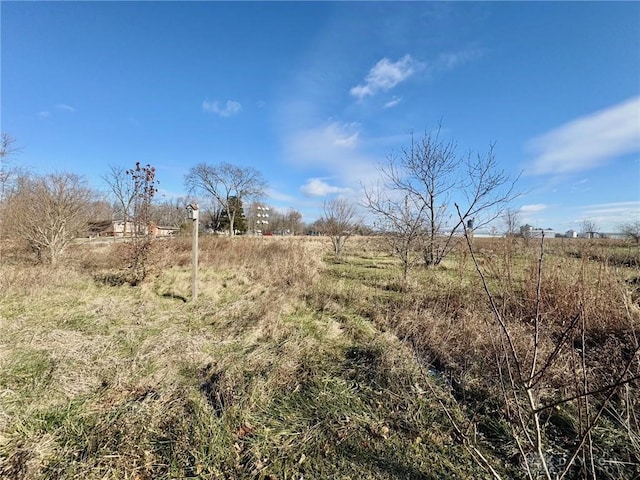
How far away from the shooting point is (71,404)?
250 cm

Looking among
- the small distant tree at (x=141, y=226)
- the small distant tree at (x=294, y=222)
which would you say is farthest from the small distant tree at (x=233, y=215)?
the small distant tree at (x=141, y=226)

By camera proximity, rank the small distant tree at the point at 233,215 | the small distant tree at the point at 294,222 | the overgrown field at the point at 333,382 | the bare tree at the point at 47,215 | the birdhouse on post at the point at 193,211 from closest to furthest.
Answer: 1. the overgrown field at the point at 333,382
2. the birdhouse on post at the point at 193,211
3. the bare tree at the point at 47,215
4. the small distant tree at the point at 233,215
5. the small distant tree at the point at 294,222

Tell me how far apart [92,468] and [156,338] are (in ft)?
7.13

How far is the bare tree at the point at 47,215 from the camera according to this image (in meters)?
8.48

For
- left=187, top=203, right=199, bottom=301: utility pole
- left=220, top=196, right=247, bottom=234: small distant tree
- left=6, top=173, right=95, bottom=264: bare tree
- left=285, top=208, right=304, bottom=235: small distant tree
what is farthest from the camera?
left=285, top=208, right=304, bottom=235: small distant tree

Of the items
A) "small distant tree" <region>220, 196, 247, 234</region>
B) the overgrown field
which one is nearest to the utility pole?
the overgrown field

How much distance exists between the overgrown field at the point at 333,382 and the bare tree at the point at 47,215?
3.49 meters

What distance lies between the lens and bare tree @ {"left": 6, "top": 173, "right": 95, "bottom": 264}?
848cm

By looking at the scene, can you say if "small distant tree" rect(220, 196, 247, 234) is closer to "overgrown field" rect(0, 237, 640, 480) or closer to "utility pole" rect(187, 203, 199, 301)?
"utility pole" rect(187, 203, 199, 301)

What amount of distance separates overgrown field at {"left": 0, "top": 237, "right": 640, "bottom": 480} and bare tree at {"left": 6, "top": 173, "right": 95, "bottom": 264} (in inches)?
137

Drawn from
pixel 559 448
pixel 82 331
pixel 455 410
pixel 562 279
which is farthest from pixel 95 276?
pixel 562 279

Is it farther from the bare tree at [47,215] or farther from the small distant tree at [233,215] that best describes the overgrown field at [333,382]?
the small distant tree at [233,215]

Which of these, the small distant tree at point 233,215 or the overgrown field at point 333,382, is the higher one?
the small distant tree at point 233,215

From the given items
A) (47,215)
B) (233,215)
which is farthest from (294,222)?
(47,215)
